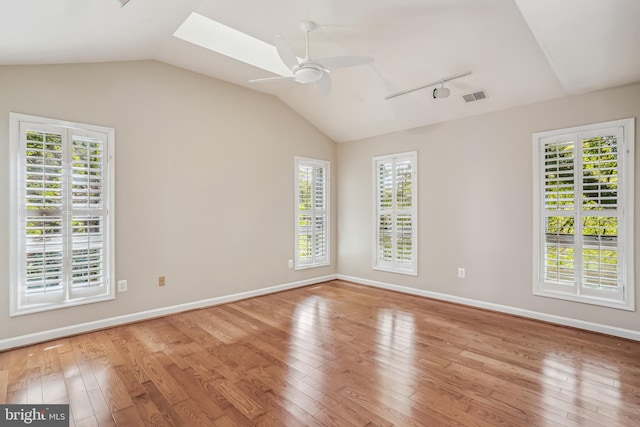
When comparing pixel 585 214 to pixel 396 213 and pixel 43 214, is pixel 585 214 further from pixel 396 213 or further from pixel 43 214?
pixel 43 214

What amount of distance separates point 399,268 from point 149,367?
3.69 m

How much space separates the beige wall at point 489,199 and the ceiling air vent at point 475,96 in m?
0.35

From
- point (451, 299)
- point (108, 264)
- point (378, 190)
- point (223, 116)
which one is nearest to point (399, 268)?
point (451, 299)

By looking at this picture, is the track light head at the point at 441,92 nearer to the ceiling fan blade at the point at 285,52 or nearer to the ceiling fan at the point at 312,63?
the ceiling fan at the point at 312,63

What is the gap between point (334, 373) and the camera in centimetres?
252

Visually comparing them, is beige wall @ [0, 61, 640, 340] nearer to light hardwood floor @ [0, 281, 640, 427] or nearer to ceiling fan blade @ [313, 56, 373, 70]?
light hardwood floor @ [0, 281, 640, 427]

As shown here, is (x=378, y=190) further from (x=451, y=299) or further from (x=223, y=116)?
(x=223, y=116)

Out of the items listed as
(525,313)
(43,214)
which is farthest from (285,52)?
(525,313)

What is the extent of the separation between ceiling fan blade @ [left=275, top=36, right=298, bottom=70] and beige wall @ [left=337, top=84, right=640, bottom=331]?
2.65m

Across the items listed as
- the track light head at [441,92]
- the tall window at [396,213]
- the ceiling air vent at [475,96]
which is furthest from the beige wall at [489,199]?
the track light head at [441,92]

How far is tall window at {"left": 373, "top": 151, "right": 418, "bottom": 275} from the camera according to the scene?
4.97 metres

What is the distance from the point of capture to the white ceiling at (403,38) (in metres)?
2.42

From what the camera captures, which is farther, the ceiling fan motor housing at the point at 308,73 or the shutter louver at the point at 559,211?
the shutter louver at the point at 559,211

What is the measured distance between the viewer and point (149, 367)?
2611 millimetres
